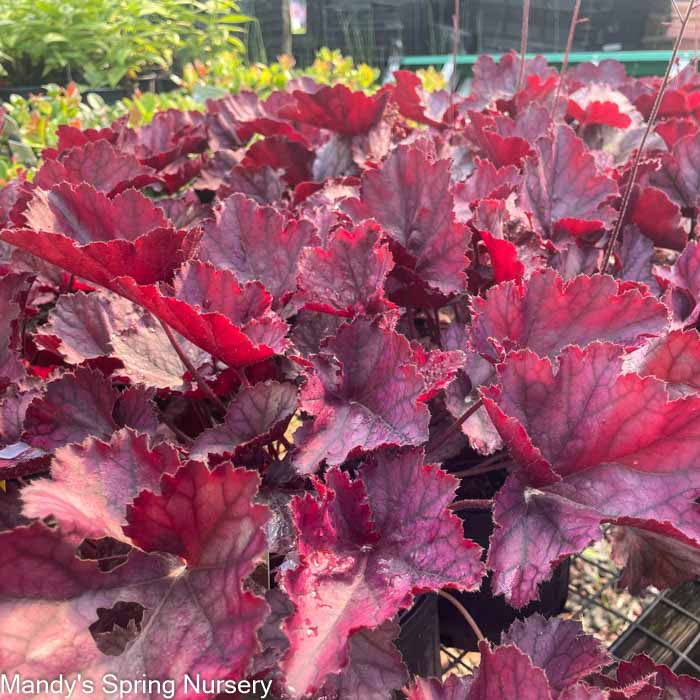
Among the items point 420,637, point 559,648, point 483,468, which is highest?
point 483,468

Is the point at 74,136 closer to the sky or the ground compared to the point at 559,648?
closer to the sky

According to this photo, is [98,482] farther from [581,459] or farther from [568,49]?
[568,49]

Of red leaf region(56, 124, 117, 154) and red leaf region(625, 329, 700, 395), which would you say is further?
red leaf region(56, 124, 117, 154)

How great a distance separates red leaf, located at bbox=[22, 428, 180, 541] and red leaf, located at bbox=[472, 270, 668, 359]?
13.7 inches

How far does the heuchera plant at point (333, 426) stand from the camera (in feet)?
1.75

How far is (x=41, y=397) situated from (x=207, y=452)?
194 mm

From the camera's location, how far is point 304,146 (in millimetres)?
1336

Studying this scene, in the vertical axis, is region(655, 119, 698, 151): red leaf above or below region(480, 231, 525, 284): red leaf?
above

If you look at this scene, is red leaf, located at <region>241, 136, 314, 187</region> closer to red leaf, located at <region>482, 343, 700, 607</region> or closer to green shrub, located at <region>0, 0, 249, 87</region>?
red leaf, located at <region>482, 343, 700, 607</region>

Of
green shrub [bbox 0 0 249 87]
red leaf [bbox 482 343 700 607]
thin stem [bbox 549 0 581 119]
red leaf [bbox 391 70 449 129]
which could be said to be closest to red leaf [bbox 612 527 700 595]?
red leaf [bbox 482 343 700 607]

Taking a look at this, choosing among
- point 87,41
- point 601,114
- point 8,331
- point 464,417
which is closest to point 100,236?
point 8,331

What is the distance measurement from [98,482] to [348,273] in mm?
343

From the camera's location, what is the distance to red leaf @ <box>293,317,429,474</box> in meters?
0.65

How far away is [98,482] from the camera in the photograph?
1.95 ft
